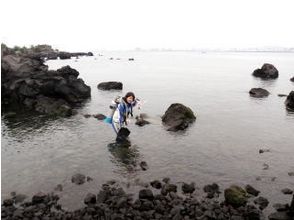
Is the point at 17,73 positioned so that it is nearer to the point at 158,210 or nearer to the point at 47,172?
the point at 47,172

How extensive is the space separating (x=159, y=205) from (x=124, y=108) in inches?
377

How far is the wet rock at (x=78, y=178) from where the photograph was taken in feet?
61.9

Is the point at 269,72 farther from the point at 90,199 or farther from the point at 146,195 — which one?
the point at 90,199

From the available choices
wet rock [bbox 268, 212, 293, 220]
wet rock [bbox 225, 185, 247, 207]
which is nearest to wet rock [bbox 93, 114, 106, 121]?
wet rock [bbox 225, 185, 247, 207]

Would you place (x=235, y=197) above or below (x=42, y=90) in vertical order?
below

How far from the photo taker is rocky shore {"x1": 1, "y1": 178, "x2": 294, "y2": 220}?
48.5 ft

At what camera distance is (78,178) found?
19109mm

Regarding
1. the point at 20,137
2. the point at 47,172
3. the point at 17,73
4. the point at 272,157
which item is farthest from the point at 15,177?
the point at 17,73

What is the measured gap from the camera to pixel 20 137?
2847 cm

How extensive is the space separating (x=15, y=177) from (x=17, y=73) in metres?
34.6

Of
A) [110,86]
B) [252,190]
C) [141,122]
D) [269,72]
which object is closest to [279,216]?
[252,190]

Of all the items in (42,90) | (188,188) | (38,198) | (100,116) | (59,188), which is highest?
(42,90)

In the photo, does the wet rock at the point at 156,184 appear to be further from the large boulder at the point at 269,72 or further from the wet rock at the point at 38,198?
the large boulder at the point at 269,72

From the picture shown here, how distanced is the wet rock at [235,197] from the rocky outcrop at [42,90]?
26657 millimetres
